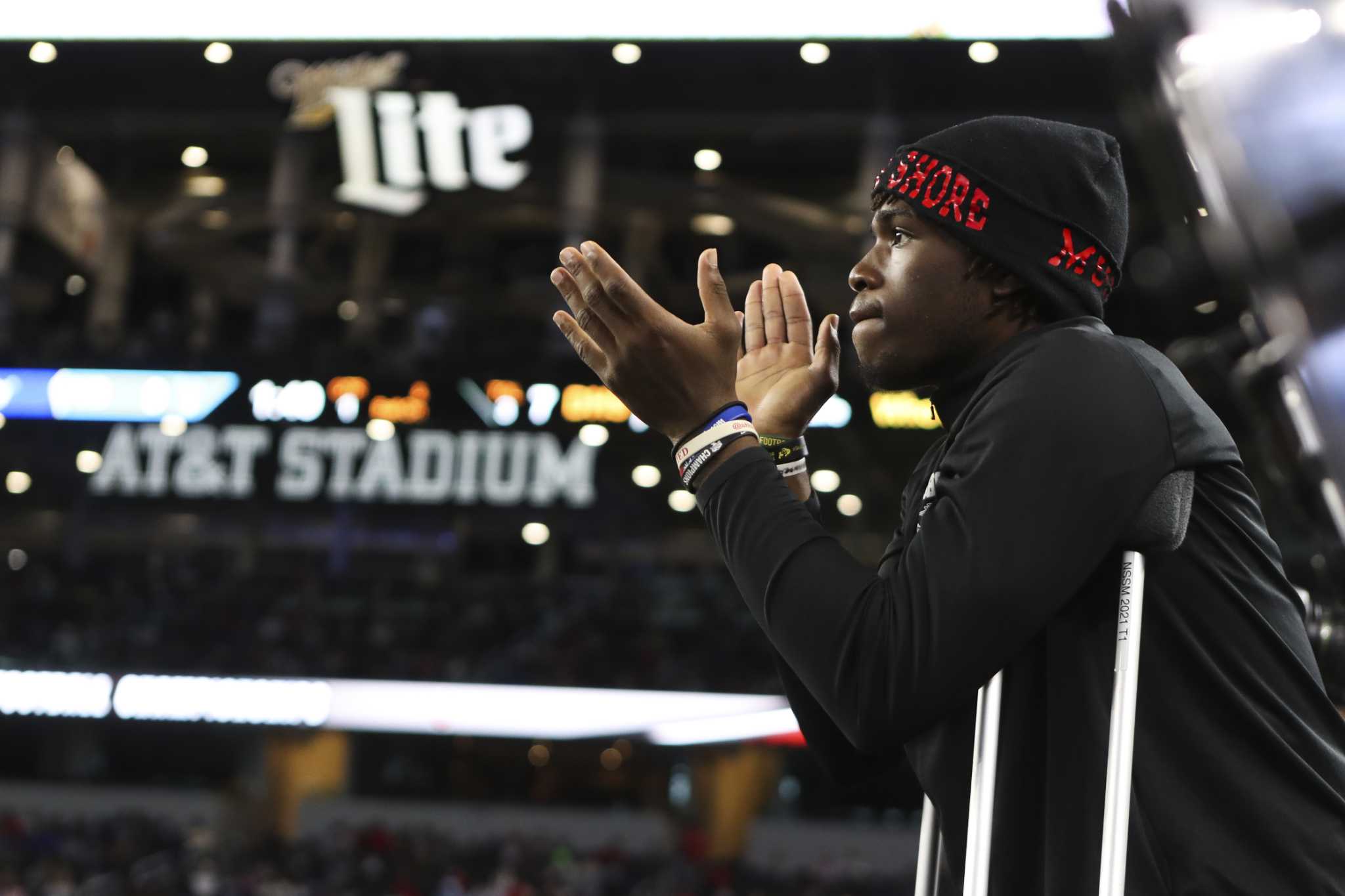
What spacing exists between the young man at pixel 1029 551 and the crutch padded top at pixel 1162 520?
1 centimetres

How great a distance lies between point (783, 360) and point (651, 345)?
239 millimetres

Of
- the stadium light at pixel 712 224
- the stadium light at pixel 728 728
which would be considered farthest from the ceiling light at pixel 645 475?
the stadium light at pixel 712 224

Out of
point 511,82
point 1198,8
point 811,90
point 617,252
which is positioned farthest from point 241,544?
point 1198,8

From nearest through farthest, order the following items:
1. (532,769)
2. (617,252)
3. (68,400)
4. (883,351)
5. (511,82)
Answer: (883,351), (68,400), (511,82), (617,252), (532,769)

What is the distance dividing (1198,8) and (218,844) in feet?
58.4

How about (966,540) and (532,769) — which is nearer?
(966,540)

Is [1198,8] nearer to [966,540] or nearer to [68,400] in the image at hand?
[966,540]

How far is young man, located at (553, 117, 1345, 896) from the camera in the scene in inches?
36.5

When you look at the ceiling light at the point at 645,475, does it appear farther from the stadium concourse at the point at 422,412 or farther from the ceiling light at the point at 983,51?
the ceiling light at the point at 983,51

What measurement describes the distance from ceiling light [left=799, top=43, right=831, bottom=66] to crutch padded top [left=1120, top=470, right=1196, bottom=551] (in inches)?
624

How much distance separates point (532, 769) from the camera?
978 inches

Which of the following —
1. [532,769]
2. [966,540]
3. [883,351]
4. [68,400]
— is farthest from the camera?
[532,769]

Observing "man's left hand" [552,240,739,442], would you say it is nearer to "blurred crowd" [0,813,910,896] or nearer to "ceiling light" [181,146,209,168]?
"blurred crowd" [0,813,910,896]

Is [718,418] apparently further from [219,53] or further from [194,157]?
[194,157]
